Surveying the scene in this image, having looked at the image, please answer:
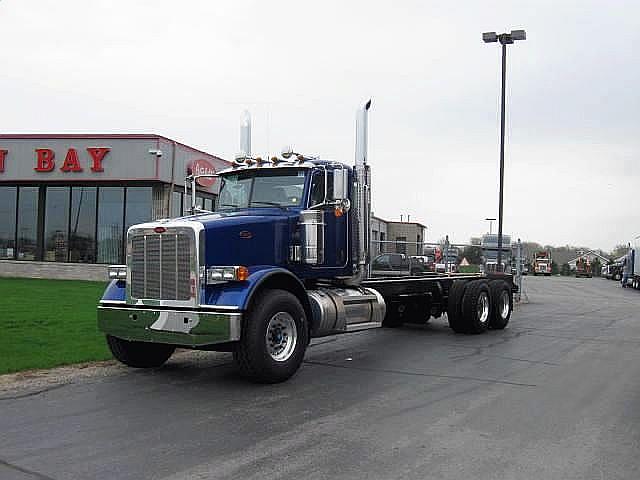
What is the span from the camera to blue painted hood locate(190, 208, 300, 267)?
807 centimetres

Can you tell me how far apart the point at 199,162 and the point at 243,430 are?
23.2 metres

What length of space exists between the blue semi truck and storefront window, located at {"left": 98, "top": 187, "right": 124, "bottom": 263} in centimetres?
1785

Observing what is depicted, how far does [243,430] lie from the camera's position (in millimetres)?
6039

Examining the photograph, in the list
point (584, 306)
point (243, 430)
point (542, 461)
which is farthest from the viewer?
point (584, 306)

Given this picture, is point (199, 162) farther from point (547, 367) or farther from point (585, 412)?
point (585, 412)

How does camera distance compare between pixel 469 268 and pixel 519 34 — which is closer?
pixel 469 268

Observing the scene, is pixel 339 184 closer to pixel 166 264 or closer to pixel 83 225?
pixel 166 264

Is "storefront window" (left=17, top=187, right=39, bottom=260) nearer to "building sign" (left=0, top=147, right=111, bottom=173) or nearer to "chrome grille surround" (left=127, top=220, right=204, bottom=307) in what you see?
"building sign" (left=0, top=147, right=111, bottom=173)

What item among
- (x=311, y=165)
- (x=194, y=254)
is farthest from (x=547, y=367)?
(x=194, y=254)

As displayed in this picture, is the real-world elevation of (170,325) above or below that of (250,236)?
below

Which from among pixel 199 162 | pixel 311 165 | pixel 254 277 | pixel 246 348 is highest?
pixel 199 162

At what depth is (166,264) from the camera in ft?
26.9

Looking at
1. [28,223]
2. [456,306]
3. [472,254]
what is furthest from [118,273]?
[28,223]

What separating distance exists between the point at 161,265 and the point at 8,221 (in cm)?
2353
